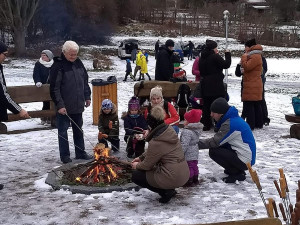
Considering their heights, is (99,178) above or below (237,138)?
below

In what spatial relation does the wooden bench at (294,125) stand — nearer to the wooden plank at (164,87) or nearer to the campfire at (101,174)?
the wooden plank at (164,87)

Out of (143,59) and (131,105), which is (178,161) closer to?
(131,105)

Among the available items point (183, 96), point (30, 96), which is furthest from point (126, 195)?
point (30, 96)

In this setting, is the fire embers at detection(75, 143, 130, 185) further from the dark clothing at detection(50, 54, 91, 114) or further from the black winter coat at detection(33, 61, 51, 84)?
the black winter coat at detection(33, 61, 51, 84)

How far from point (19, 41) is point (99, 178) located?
98.0ft

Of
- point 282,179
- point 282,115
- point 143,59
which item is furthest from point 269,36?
point 282,179

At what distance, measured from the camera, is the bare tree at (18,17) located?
3422 centimetres

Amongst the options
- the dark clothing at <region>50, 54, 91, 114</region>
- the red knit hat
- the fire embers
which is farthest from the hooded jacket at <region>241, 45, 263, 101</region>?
the fire embers

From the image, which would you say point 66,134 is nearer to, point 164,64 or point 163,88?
point 163,88

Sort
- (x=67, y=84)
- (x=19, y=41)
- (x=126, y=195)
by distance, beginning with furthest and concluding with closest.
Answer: (x=19, y=41) → (x=67, y=84) → (x=126, y=195)

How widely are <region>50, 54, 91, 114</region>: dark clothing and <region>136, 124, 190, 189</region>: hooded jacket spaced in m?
→ 2.13

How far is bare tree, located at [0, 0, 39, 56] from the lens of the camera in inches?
1347

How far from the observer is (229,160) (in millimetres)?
6469

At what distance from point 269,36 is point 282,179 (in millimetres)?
45329
